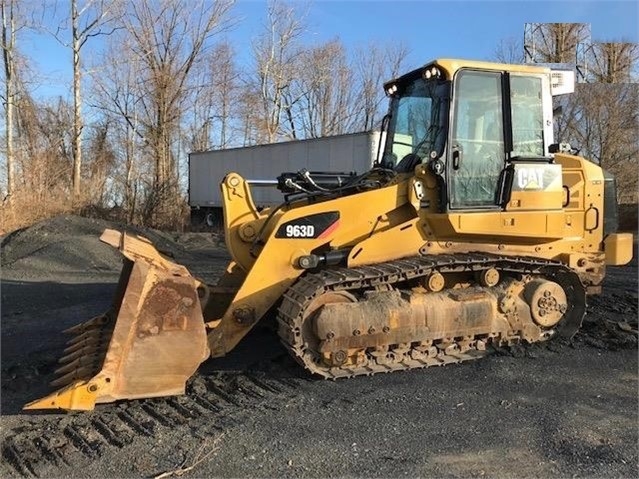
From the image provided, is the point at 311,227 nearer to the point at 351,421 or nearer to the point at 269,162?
the point at 351,421

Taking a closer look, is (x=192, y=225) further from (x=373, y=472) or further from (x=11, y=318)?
(x=373, y=472)

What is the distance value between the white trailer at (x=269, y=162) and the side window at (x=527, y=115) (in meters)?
9.20

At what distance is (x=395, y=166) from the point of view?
6.39 metres

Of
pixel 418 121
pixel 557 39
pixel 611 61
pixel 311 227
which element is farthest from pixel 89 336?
pixel 611 61

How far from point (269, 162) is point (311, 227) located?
18080 millimetres

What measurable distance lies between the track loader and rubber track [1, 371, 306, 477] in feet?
0.70

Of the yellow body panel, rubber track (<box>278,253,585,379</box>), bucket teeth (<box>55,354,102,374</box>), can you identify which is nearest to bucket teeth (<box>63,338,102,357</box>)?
bucket teeth (<box>55,354,102,374</box>)

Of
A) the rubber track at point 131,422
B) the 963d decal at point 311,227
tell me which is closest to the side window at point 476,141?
the 963d decal at point 311,227

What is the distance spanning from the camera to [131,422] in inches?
177

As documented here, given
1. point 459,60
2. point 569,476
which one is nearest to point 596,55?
point 459,60

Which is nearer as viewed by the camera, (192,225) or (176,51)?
(192,225)

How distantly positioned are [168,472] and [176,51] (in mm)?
30267

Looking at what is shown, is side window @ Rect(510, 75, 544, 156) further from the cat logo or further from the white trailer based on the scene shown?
the white trailer

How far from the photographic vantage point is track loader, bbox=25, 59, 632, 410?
16.8 feet
